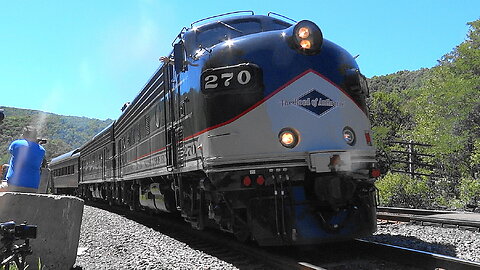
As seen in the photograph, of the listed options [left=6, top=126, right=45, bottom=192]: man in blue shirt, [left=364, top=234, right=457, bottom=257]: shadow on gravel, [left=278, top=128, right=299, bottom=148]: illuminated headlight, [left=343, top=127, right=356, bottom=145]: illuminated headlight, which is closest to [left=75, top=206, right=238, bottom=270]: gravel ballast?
[left=6, top=126, right=45, bottom=192]: man in blue shirt

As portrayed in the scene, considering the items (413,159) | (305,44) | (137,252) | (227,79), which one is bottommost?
(137,252)

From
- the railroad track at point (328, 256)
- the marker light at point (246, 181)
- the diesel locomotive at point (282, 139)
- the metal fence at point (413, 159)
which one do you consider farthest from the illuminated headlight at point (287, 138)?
the metal fence at point (413, 159)

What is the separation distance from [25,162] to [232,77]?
2.66 metres

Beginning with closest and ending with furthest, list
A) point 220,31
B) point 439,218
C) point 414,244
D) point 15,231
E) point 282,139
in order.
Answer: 1. point 15,231
2. point 282,139
3. point 414,244
4. point 220,31
5. point 439,218

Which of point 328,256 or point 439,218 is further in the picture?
point 439,218

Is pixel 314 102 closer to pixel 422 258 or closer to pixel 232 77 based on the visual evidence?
pixel 232 77

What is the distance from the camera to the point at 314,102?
18.2 feet

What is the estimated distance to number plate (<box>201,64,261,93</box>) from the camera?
5.47 meters

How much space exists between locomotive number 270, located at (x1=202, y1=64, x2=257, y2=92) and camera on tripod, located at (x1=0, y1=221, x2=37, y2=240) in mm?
2670

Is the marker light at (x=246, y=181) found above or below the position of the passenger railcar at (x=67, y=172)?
below

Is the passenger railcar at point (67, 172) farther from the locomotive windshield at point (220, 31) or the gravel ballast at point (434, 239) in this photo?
the gravel ballast at point (434, 239)

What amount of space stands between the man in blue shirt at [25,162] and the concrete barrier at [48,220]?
286mm

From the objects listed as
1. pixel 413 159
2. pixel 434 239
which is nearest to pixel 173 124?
pixel 434 239

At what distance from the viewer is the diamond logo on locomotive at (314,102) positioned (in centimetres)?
550
